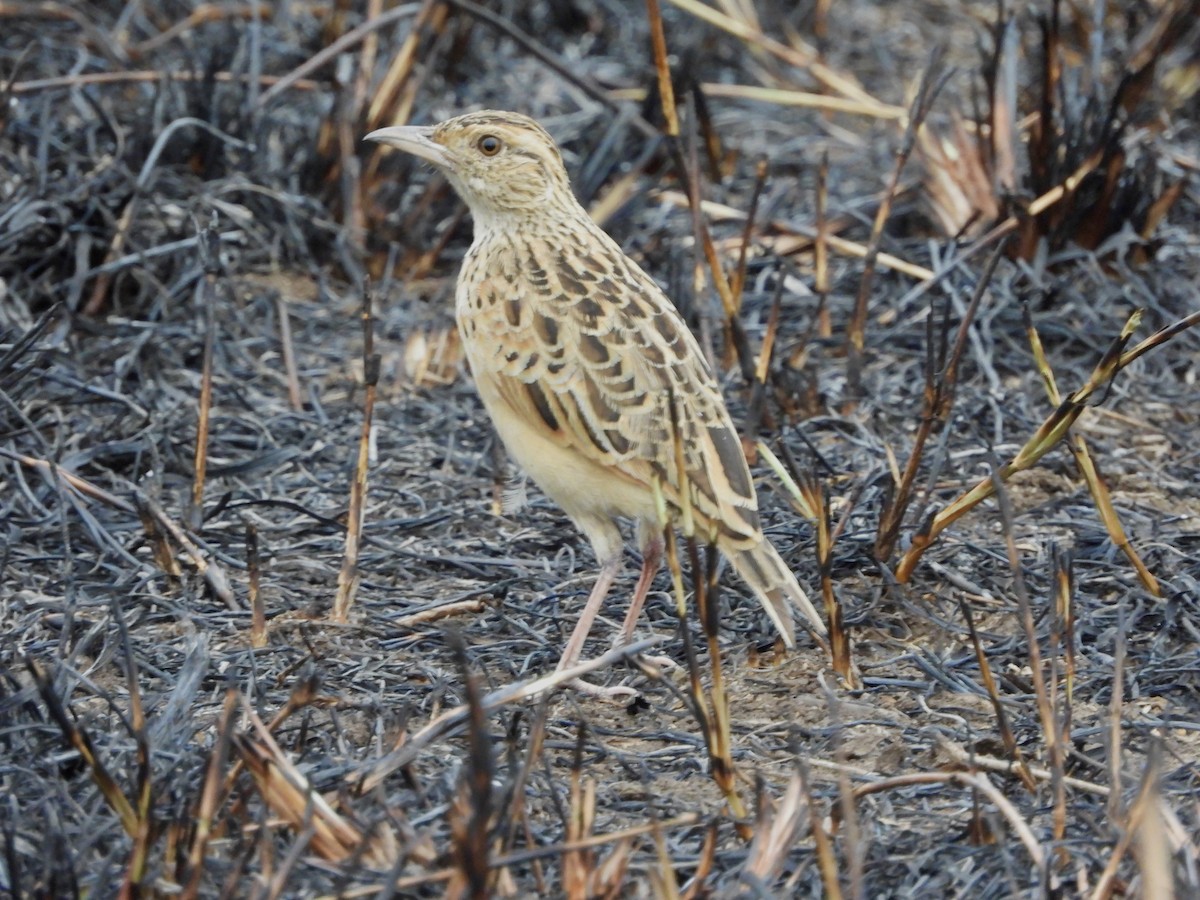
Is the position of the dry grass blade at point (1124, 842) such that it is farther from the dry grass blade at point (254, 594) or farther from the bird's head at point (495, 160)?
the bird's head at point (495, 160)

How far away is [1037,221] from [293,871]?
209 inches

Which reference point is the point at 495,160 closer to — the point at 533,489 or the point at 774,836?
the point at 533,489

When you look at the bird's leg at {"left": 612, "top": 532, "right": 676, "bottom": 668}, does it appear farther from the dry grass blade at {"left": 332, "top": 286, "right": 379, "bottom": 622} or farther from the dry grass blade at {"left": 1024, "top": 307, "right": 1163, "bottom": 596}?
the dry grass blade at {"left": 1024, "top": 307, "right": 1163, "bottom": 596}

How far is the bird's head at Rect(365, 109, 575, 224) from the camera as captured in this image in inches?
222

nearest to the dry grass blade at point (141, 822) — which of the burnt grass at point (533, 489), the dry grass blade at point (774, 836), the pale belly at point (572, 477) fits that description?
the burnt grass at point (533, 489)

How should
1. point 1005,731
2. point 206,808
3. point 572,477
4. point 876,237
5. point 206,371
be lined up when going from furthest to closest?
point 876,237
point 206,371
point 572,477
point 1005,731
point 206,808

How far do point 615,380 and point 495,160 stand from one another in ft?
3.62

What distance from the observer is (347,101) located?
8141 mm

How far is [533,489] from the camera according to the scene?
6.50m

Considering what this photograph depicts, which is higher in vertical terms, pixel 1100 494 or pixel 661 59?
pixel 661 59

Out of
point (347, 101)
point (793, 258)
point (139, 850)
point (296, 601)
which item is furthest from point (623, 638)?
point (347, 101)

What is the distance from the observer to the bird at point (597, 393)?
494cm

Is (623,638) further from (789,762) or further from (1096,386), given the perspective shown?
(1096,386)

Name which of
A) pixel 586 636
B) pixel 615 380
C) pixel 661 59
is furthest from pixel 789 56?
pixel 586 636
